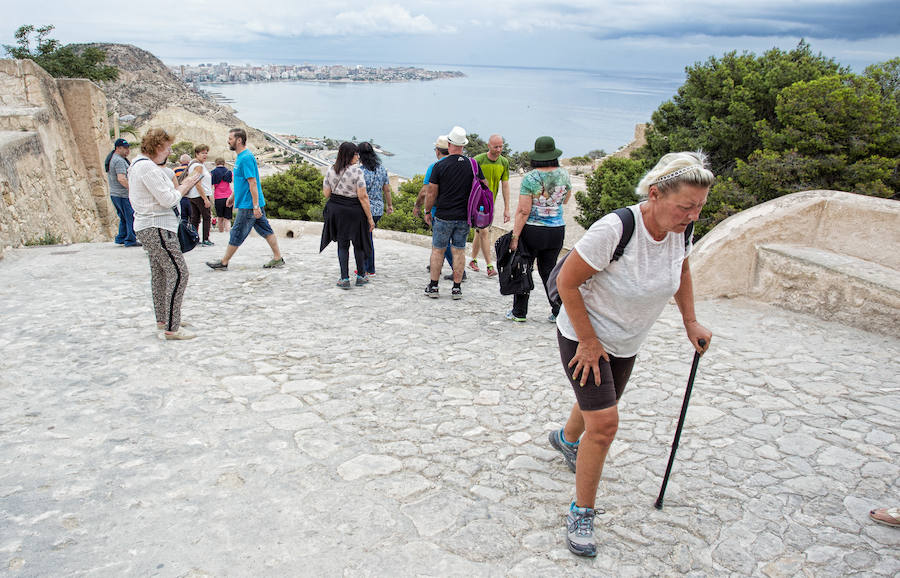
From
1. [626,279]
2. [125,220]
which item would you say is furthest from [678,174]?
[125,220]

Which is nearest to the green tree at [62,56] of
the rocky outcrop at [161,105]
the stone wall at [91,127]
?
the rocky outcrop at [161,105]

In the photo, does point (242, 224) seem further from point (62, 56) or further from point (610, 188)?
point (62, 56)

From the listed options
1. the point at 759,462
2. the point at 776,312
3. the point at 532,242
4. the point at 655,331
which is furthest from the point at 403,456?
the point at 776,312

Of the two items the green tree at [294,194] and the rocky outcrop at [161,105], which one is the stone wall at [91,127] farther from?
the rocky outcrop at [161,105]

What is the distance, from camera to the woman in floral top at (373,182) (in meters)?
7.93

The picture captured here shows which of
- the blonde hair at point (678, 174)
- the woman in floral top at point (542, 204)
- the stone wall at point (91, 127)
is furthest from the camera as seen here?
the stone wall at point (91, 127)

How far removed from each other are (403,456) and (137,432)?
5.83 ft

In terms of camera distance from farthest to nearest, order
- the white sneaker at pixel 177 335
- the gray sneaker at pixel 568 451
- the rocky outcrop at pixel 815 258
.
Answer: the rocky outcrop at pixel 815 258 < the white sneaker at pixel 177 335 < the gray sneaker at pixel 568 451

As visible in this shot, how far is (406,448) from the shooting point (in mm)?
3977

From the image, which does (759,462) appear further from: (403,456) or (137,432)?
(137,432)

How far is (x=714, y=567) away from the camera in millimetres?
2957

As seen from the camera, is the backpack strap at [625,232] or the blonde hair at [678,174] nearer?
the blonde hair at [678,174]

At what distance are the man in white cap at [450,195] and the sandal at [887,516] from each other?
4.75m

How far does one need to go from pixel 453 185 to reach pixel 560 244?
154 cm
